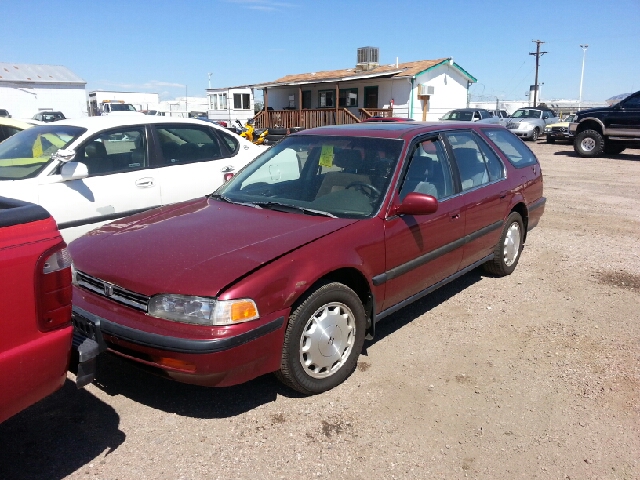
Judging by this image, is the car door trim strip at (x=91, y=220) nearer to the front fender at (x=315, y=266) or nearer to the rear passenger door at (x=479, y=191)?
the front fender at (x=315, y=266)

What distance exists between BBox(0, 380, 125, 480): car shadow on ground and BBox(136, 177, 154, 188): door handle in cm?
263

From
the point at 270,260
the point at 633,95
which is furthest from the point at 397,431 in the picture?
the point at 633,95

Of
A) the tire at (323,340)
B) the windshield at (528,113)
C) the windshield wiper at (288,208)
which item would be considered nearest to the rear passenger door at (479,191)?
the windshield wiper at (288,208)

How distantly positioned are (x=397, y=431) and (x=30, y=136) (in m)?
4.89

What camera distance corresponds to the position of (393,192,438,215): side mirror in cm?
349

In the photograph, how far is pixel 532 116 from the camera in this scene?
27.4m

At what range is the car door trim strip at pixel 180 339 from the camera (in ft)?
8.61

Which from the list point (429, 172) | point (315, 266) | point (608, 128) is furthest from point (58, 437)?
point (608, 128)

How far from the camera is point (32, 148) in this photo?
5.36m

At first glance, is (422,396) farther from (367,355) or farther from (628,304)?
(628,304)

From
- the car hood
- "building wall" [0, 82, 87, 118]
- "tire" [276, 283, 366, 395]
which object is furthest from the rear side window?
"building wall" [0, 82, 87, 118]

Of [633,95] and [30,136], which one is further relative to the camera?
[633,95]

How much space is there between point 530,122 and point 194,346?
2652 centimetres

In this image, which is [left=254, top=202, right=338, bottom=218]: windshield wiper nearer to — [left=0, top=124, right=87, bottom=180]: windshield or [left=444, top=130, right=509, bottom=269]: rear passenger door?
[left=444, top=130, right=509, bottom=269]: rear passenger door
